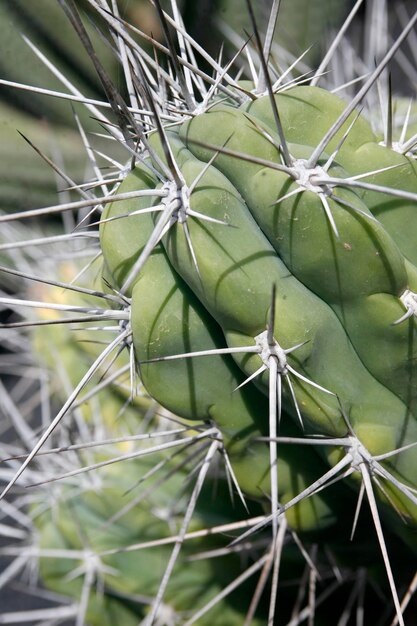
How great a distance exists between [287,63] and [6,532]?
4.38 feet

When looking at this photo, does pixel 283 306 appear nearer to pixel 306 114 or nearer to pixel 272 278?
pixel 272 278

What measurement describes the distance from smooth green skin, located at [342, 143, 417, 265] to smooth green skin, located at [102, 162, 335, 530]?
0.24 metres

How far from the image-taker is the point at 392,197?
0.87 meters

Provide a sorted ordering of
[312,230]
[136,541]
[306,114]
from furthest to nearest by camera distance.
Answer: [136,541], [306,114], [312,230]

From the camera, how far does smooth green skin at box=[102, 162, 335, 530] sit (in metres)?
0.87

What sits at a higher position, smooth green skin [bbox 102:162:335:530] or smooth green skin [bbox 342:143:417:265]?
smooth green skin [bbox 342:143:417:265]

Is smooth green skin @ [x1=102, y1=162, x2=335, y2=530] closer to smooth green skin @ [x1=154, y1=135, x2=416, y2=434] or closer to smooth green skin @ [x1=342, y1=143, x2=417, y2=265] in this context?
smooth green skin @ [x1=154, y1=135, x2=416, y2=434]

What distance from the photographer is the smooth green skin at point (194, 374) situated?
0.87 m

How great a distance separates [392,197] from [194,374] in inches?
12.3

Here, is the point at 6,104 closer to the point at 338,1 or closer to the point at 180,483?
the point at 338,1

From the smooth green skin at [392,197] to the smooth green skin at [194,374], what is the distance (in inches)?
9.3

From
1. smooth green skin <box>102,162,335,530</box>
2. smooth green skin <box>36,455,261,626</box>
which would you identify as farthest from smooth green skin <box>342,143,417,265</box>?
smooth green skin <box>36,455,261,626</box>

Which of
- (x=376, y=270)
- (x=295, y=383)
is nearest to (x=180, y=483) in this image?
(x=295, y=383)

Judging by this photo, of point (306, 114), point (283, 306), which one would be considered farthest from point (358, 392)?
point (306, 114)
